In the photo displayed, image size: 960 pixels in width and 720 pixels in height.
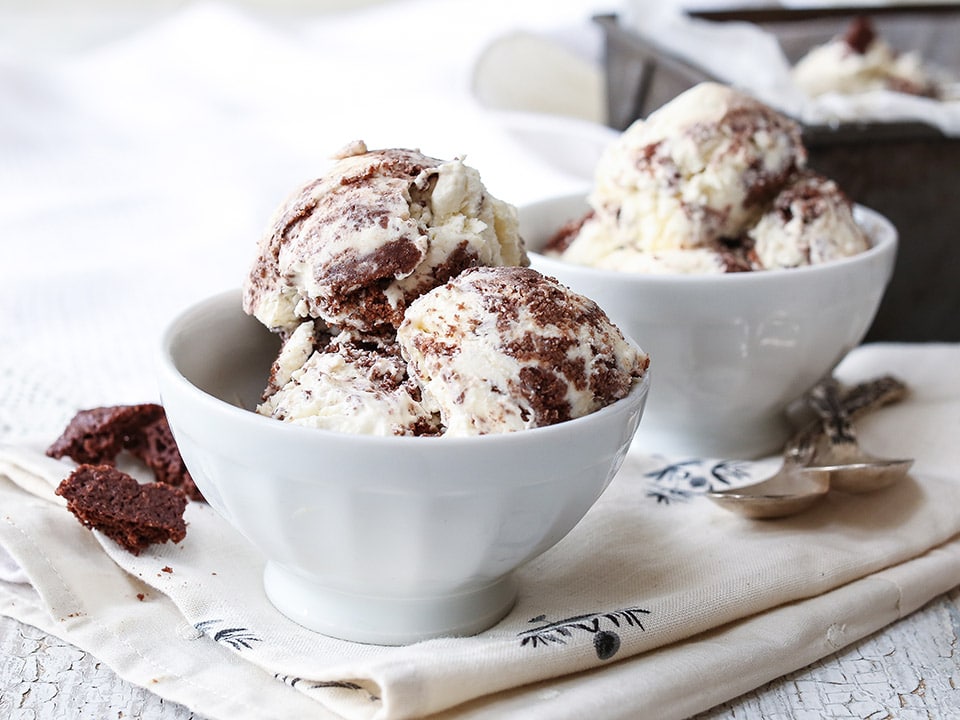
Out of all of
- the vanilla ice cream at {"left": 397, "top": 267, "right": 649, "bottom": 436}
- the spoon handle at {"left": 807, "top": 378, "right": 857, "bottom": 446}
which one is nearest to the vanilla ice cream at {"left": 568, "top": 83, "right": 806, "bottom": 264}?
the spoon handle at {"left": 807, "top": 378, "right": 857, "bottom": 446}

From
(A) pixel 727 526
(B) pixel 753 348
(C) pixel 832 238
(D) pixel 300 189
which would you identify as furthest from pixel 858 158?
(D) pixel 300 189

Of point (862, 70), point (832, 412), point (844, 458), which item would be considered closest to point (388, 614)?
point (844, 458)

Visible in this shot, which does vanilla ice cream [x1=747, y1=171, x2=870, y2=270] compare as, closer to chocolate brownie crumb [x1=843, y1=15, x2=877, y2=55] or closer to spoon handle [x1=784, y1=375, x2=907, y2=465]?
spoon handle [x1=784, y1=375, x2=907, y2=465]

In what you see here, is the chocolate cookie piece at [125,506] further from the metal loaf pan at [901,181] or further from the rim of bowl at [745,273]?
the metal loaf pan at [901,181]

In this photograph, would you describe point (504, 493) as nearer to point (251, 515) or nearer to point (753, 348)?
point (251, 515)

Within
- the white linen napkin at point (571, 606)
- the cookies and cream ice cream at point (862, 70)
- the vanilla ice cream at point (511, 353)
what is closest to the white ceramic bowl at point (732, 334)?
the white linen napkin at point (571, 606)
